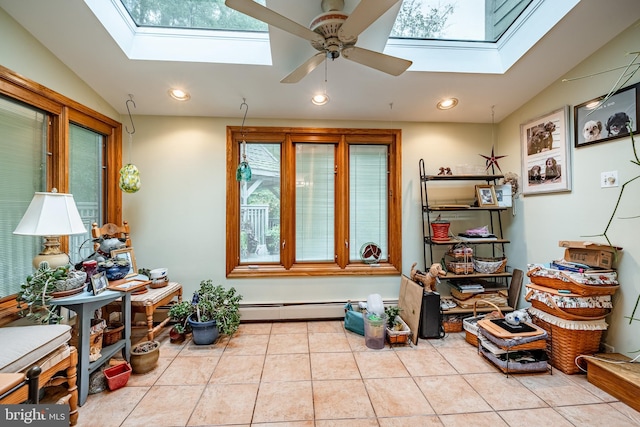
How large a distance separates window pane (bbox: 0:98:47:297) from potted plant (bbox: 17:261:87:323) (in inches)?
13.3

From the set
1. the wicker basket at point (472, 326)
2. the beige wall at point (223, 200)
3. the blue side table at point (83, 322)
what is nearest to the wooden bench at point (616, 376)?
the wicker basket at point (472, 326)

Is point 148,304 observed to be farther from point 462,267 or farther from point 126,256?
point 462,267

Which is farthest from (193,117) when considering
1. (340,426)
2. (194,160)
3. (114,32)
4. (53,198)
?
(340,426)

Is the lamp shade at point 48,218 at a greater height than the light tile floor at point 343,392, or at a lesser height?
greater

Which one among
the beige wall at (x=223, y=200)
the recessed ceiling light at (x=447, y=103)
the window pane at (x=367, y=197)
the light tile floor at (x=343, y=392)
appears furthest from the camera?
the window pane at (x=367, y=197)

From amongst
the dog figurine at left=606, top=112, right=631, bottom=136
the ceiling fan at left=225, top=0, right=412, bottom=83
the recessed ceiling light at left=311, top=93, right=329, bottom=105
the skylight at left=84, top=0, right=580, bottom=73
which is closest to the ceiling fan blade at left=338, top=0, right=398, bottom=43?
the ceiling fan at left=225, top=0, right=412, bottom=83

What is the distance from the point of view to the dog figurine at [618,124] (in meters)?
1.91

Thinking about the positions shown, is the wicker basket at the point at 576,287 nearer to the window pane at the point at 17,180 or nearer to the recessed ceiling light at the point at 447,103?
the recessed ceiling light at the point at 447,103

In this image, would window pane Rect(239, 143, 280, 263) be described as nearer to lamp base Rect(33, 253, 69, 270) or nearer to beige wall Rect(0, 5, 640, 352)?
beige wall Rect(0, 5, 640, 352)

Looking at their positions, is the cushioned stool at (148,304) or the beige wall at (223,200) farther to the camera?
the beige wall at (223,200)

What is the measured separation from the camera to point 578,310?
77.8 inches

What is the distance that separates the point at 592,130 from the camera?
2.14 m

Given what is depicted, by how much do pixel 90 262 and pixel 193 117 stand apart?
179 centimetres

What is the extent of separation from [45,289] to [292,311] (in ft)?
6.65
